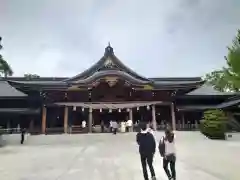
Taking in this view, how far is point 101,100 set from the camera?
33188 mm

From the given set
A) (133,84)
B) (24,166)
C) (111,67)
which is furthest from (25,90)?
(24,166)

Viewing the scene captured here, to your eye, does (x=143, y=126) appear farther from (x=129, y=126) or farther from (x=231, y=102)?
(x=231, y=102)

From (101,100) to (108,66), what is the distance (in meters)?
4.28

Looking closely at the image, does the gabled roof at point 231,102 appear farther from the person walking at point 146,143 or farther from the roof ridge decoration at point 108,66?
the person walking at point 146,143

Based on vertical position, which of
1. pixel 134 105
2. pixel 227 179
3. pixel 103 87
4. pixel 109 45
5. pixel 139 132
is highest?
pixel 109 45

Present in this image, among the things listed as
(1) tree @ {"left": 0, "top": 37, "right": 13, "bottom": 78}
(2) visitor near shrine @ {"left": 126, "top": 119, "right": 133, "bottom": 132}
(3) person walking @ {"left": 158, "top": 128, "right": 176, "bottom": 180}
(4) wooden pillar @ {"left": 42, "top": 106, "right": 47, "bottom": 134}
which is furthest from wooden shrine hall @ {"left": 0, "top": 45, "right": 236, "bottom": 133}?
(3) person walking @ {"left": 158, "top": 128, "right": 176, "bottom": 180}

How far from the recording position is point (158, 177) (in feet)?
28.6

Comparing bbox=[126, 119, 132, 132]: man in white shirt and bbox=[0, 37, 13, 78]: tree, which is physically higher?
bbox=[0, 37, 13, 78]: tree

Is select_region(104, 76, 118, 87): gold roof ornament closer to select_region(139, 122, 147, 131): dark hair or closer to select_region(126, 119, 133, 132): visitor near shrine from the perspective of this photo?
select_region(126, 119, 133, 132): visitor near shrine

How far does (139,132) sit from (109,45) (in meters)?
29.6

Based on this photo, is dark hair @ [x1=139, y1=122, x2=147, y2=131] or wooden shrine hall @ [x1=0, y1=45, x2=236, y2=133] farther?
wooden shrine hall @ [x1=0, y1=45, x2=236, y2=133]

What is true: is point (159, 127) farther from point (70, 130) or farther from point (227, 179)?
point (227, 179)

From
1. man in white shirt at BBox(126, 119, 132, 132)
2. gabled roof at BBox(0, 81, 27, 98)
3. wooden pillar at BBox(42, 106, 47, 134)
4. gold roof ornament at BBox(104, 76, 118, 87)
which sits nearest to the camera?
man in white shirt at BBox(126, 119, 132, 132)

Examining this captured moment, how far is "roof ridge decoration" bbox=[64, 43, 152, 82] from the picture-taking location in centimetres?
3433
